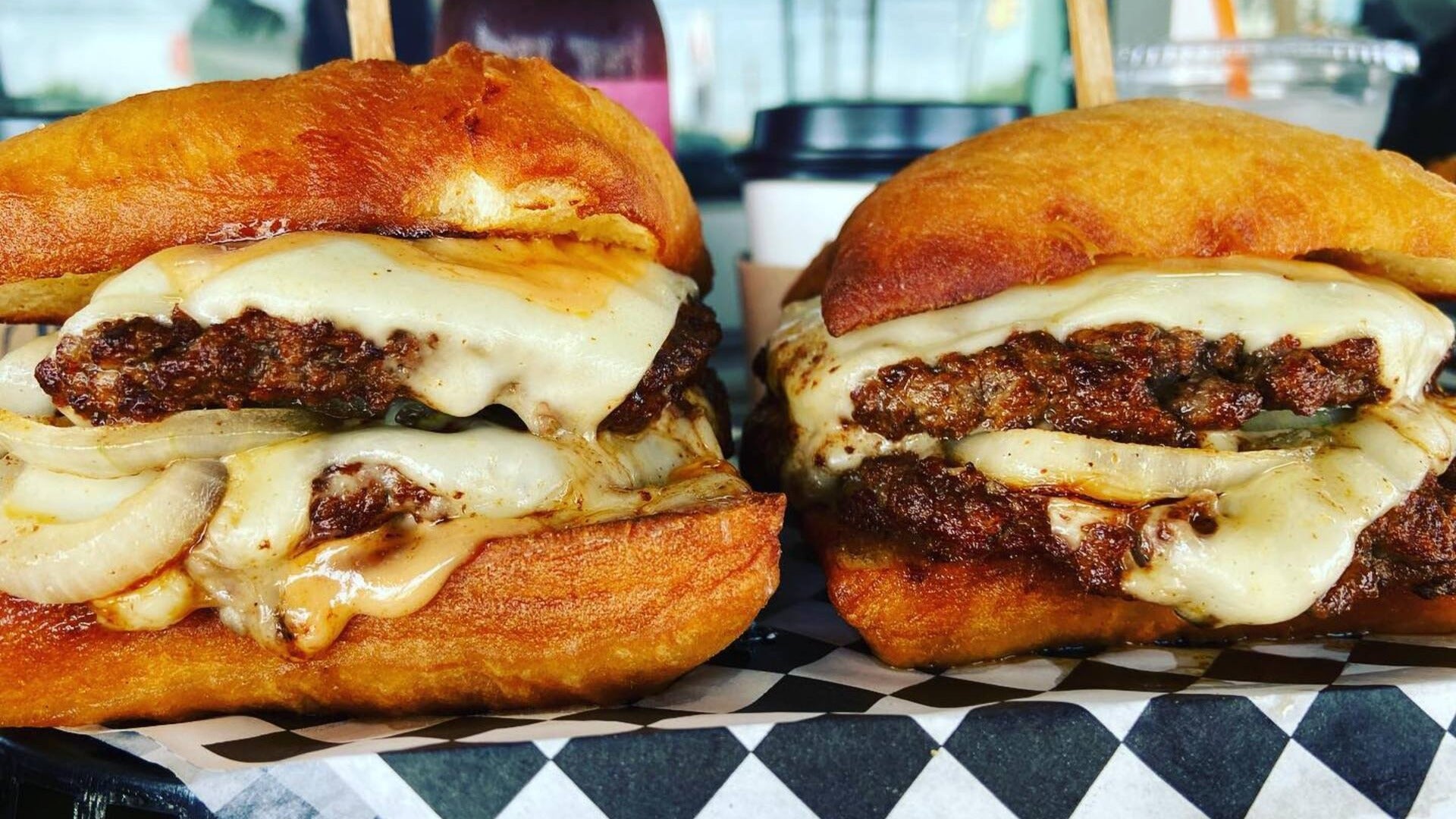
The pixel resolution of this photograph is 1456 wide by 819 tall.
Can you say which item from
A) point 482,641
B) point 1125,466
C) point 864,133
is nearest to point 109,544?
point 482,641

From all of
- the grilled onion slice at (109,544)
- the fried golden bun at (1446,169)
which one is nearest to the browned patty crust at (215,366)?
the grilled onion slice at (109,544)

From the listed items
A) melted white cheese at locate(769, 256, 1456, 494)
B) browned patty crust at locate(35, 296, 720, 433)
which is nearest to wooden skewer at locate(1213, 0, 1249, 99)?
melted white cheese at locate(769, 256, 1456, 494)

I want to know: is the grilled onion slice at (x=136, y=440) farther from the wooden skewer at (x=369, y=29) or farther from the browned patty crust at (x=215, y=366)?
the wooden skewer at (x=369, y=29)

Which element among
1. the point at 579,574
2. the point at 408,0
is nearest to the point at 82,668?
the point at 579,574

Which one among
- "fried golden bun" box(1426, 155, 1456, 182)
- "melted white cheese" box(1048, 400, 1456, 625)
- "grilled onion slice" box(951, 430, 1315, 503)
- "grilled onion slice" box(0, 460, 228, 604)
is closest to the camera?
"grilled onion slice" box(0, 460, 228, 604)

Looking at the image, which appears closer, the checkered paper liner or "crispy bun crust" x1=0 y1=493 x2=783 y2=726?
the checkered paper liner

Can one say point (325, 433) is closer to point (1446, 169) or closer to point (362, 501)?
point (362, 501)

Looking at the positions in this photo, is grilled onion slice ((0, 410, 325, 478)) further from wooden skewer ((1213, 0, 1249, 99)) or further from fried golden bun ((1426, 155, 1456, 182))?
wooden skewer ((1213, 0, 1249, 99))
